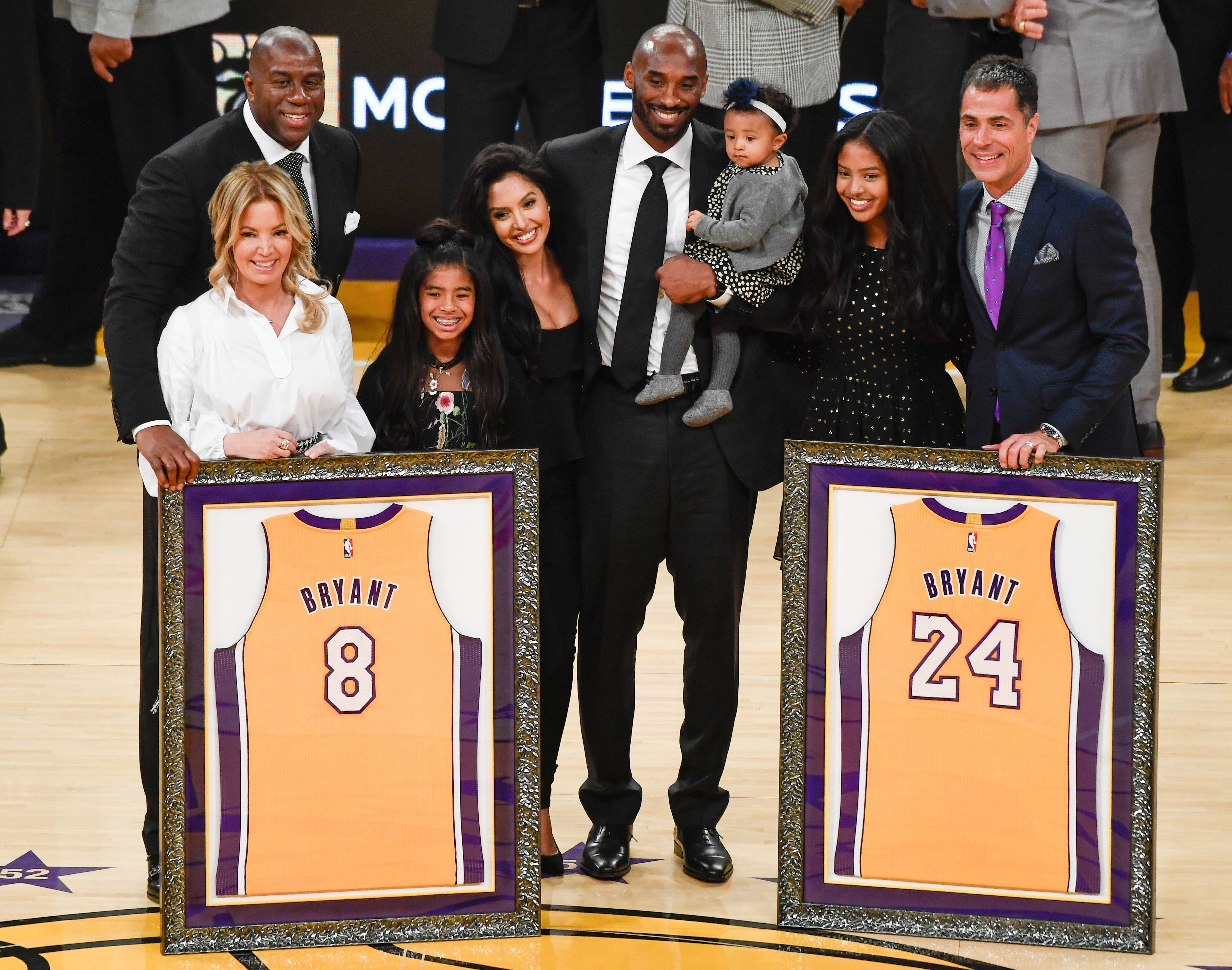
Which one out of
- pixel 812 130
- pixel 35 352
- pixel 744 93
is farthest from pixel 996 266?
pixel 35 352

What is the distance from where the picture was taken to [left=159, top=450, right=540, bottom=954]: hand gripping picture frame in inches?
122

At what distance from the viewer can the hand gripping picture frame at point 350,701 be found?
122 inches

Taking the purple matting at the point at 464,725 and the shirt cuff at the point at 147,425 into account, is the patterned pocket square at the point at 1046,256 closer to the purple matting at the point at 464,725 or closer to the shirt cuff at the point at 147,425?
the purple matting at the point at 464,725

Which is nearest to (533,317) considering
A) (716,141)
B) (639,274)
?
(639,274)

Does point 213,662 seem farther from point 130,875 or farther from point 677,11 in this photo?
point 677,11

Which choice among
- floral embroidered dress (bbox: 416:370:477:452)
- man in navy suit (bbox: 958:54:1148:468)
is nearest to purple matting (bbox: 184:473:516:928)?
floral embroidered dress (bbox: 416:370:477:452)

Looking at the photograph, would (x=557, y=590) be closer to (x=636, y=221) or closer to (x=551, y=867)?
(x=551, y=867)

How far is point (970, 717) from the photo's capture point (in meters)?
3.18

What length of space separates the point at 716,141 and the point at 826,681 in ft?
3.69

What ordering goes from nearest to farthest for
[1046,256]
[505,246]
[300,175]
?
[1046,256], [505,246], [300,175]

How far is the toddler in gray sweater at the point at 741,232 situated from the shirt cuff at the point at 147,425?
924 millimetres

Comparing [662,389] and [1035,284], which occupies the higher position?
[1035,284]

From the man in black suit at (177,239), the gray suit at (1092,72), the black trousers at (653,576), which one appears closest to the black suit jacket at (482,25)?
the gray suit at (1092,72)

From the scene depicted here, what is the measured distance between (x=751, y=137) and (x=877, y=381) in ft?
1.79
